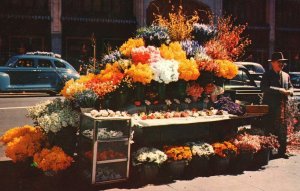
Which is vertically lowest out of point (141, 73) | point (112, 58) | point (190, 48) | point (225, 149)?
point (225, 149)

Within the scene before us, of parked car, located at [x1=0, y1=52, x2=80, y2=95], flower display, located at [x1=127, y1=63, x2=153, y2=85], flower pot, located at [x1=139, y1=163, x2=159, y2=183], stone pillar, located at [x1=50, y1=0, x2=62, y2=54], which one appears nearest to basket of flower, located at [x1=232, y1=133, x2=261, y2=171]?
flower pot, located at [x1=139, y1=163, x2=159, y2=183]

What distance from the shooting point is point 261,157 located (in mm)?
7805

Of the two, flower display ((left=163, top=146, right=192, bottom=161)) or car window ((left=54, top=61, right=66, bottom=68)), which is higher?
car window ((left=54, top=61, right=66, bottom=68))

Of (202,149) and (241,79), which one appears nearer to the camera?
(202,149)

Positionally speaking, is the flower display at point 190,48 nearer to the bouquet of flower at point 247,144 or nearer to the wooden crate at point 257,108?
the wooden crate at point 257,108

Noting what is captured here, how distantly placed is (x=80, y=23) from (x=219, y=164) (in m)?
22.6

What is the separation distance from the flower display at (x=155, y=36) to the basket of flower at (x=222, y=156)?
2.22 meters

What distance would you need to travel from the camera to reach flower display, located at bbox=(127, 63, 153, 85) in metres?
6.84

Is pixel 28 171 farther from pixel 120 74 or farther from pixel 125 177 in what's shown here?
pixel 120 74

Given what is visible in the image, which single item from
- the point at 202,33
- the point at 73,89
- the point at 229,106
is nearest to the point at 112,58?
the point at 73,89

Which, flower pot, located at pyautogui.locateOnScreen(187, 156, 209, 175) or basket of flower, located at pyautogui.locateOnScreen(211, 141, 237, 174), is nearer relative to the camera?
flower pot, located at pyautogui.locateOnScreen(187, 156, 209, 175)

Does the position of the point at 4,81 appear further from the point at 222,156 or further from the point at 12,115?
the point at 222,156

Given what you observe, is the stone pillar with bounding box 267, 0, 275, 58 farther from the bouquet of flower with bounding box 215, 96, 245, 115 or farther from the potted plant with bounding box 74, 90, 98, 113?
the potted plant with bounding box 74, 90, 98, 113

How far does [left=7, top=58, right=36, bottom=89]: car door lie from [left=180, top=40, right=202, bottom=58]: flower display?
1290 centimetres
